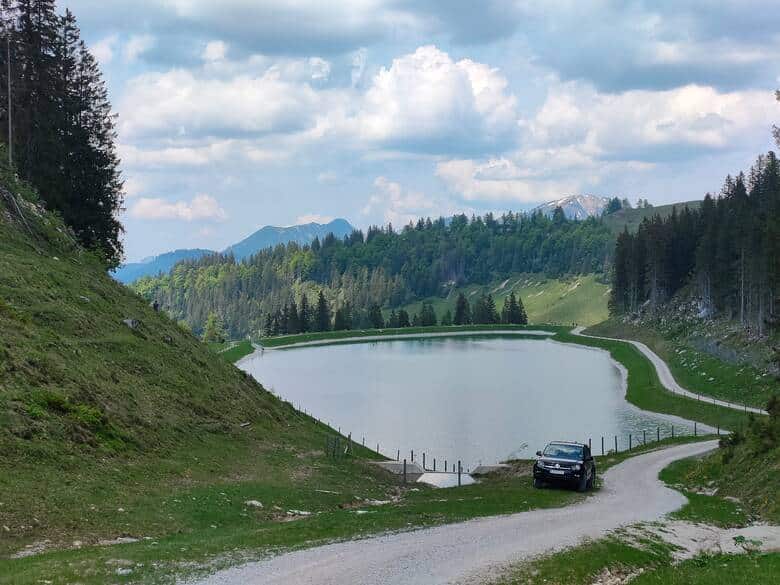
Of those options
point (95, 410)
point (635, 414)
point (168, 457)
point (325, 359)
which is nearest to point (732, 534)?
point (168, 457)

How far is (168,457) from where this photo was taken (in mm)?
29219

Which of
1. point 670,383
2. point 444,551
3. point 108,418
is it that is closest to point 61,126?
point 108,418

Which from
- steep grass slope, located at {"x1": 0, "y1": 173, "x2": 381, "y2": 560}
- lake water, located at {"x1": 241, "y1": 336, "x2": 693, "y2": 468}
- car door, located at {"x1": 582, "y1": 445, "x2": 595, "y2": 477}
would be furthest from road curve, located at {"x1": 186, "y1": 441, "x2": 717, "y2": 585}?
lake water, located at {"x1": 241, "y1": 336, "x2": 693, "y2": 468}

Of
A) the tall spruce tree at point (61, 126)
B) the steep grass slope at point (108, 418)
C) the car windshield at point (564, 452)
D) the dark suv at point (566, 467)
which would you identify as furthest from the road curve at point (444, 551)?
the tall spruce tree at point (61, 126)

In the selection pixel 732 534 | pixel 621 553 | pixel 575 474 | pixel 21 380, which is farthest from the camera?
pixel 575 474

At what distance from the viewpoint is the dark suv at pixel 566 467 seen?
33031 millimetres

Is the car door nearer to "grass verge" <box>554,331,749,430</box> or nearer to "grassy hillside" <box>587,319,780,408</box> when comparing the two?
"grass verge" <box>554,331,749,430</box>

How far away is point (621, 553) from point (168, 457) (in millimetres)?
18300

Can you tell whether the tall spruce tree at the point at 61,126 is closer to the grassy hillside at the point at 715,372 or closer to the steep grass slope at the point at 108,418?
the steep grass slope at the point at 108,418

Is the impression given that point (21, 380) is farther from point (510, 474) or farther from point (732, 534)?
point (510, 474)

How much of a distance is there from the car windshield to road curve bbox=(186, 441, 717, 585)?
5412 millimetres

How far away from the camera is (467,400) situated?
82.6 meters

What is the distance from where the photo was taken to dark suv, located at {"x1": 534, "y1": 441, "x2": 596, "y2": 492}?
33.0 m

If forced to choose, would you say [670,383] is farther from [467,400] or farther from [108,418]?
[108,418]
